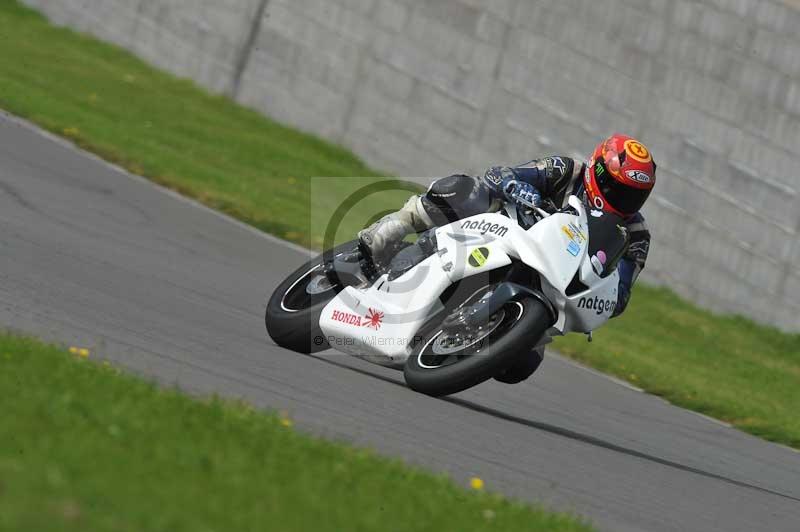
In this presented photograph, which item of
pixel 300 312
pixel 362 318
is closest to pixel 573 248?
pixel 362 318

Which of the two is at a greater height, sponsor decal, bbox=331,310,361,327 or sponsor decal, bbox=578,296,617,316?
sponsor decal, bbox=578,296,617,316

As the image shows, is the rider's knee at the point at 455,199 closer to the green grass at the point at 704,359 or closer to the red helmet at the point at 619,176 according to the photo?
the red helmet at the point at 619,176

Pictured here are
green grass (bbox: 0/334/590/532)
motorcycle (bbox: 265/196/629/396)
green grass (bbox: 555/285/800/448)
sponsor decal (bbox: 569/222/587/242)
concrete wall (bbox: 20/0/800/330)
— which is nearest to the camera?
green grass (bbox: 0/334/590/532)

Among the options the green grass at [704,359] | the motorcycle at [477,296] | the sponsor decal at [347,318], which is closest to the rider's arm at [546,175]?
the motorcycle at [477,296]

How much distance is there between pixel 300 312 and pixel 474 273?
4.07 ft

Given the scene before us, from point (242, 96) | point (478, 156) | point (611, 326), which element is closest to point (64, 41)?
point (242, 96)

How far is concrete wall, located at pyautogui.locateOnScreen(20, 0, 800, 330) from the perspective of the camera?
16859 millimetres

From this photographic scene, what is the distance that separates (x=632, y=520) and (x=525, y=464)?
81 cm

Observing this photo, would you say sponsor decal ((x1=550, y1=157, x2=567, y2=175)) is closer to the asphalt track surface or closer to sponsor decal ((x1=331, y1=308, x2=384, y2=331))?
sponsor decal ((x1=331, y1=308, x2=384, y2=331))

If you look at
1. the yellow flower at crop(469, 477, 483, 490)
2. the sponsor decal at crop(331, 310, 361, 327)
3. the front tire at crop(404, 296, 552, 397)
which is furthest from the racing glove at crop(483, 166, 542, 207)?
the yellow flower at crop(469, 477, 483, 490)

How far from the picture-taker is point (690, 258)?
1752 centimetres

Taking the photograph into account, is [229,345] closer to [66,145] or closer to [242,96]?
[66,145]

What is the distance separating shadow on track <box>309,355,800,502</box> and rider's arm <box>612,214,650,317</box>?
79 centimetres

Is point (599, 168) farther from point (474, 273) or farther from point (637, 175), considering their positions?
point (474, 273)
